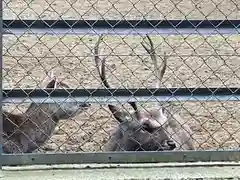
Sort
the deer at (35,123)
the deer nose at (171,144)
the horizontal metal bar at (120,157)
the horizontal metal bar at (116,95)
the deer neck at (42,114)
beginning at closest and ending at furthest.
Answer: the horizontal metal bar at (120,157) < the horizontal metal bar at (116,95) < the deer nose at (171,144) < the deer at (35,123) < the deer neck at (42,114)

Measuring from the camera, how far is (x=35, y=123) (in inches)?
245

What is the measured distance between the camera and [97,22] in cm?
445

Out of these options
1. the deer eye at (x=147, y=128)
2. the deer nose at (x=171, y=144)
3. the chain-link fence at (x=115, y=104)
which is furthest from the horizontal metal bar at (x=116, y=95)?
the deer eye at (x=147, y=128)

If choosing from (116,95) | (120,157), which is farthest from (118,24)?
(120,157)

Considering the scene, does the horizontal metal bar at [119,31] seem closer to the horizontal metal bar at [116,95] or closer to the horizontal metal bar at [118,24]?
the horizontal metal bar at [118,24]

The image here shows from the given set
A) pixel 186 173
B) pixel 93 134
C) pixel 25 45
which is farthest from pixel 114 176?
pixel 25 45

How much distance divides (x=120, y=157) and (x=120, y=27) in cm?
76

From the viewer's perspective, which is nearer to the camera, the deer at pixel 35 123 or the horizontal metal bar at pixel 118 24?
the horizontal metal bar at pixel 118 24

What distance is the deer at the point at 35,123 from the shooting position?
20.0 ft

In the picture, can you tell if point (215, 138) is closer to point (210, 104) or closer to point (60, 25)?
point (210, 104)

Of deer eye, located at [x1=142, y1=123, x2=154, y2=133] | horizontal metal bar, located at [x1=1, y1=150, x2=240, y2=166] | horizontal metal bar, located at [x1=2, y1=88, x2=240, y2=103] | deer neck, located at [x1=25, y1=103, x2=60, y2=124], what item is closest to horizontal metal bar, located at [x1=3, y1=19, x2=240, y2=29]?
horizontal metal bar, located at [x1=2, y1=88, x2=240, y2=103]

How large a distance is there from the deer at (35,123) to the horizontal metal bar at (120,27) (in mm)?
1641

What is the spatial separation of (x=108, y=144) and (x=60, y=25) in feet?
6.48

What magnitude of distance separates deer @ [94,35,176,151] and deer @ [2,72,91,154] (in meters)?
0.33
